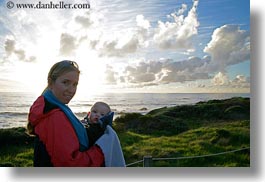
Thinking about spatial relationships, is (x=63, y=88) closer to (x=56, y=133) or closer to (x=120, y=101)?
(x=56, y=133)

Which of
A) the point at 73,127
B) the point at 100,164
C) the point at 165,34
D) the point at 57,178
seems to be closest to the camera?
the point at 73,127

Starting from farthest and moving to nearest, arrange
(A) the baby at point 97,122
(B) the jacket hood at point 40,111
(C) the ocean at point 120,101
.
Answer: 1. (C) the ocean at point 120,101
2. (A) the baby at point 97,122
3. (B) the jacket hood at point 40,111

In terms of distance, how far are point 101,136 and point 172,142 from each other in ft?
3.28

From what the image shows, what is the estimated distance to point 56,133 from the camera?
174 cm

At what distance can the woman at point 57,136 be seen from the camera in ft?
5.66

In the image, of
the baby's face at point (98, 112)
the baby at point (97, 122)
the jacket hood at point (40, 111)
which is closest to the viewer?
the jacket hood at point (40, 111)

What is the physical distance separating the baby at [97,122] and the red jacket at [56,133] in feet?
0.27

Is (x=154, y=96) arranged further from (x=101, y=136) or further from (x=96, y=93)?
(x=101, y=136)

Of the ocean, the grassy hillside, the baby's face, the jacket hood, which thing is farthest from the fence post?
the jacket hood

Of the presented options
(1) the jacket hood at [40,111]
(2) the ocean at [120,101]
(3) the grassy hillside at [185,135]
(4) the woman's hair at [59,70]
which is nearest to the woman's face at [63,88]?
(4) the woman's hair at [59,70]

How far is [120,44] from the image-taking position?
110 inches

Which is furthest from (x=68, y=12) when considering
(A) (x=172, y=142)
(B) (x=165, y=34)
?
(A) (x=172, y=142)

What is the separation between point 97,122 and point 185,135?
3.35 feet

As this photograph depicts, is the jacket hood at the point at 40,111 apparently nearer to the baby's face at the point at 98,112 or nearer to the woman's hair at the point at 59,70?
the woman's hair at the point at 59,70
